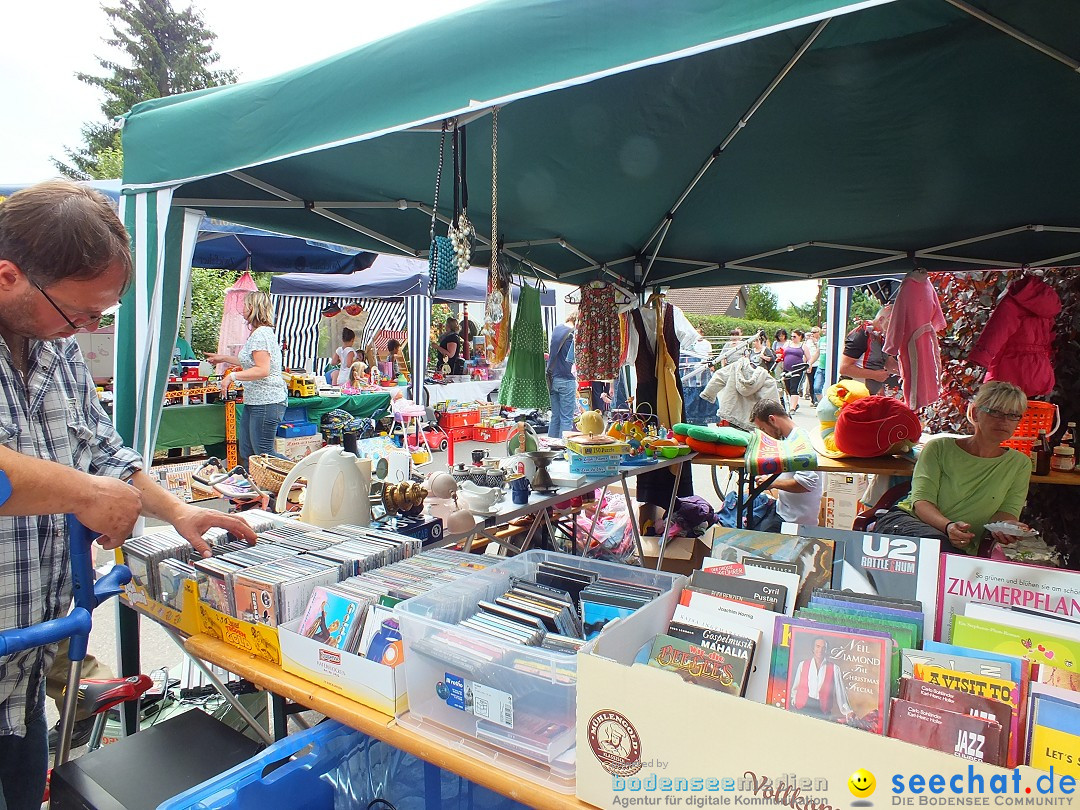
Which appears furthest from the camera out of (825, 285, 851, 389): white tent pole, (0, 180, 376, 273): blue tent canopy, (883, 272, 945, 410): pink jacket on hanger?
(825, 285, 851, 389): white tent pole

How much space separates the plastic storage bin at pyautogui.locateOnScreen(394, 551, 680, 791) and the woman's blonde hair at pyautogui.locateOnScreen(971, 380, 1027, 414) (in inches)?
107

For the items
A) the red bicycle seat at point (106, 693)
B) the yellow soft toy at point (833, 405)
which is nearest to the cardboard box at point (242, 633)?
the red bicycle seat at point (106, 693)

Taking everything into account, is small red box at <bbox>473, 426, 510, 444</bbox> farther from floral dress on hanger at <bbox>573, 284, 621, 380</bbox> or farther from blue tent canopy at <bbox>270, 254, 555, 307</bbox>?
floral dress on hanger at <bbox>573, 284, 621, 380</bbox>

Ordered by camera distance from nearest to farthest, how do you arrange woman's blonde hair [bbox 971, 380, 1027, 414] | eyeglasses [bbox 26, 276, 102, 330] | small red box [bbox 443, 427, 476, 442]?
1. eyeglasses [bbox 26, 276, 102, 330]
2. woman's blonde hair [bbox 971, 380, 1027, 414]
3. small red box [bbox 443, 427, 476, 442]

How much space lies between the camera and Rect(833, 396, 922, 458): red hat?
381cm

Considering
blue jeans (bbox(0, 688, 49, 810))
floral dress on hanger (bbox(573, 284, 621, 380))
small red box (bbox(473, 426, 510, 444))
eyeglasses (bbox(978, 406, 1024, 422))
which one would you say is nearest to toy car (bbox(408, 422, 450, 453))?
small red box (bbox(473, 426, 510, 444))

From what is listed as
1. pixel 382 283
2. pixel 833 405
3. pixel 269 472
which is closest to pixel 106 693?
pixel 269 472

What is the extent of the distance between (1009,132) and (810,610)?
2508 mm

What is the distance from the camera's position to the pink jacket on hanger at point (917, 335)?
4039 millimetres

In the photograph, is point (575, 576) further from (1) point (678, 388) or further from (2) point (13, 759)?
(1) point (678, 388)

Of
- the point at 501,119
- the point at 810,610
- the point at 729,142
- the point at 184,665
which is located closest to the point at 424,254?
the point at 501,119

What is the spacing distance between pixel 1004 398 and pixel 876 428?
1.03 meters

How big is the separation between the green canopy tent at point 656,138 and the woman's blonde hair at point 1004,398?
1025 millimetres

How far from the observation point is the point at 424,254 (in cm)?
419
